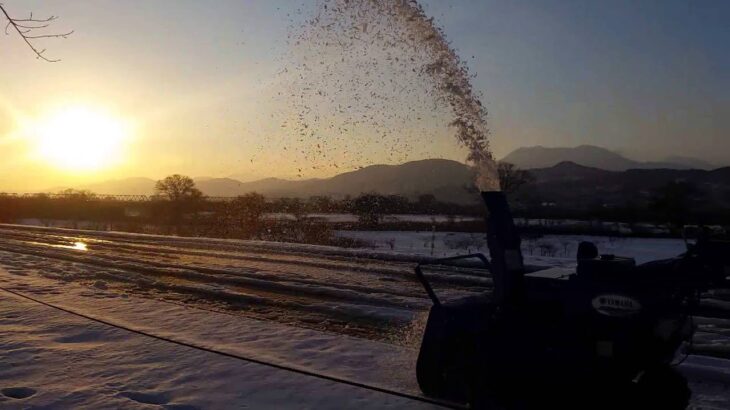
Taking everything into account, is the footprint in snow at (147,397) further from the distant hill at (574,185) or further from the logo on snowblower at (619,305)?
the distant hill at (574,185)

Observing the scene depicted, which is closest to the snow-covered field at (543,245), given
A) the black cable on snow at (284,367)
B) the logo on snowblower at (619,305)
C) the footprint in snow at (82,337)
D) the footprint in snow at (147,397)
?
the black cable on snow at (284,367)

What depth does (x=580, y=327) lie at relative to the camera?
13.9 feet

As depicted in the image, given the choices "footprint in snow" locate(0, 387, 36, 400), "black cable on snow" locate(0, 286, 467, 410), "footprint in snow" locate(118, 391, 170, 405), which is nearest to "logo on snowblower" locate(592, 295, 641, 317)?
"black cable on snow" locate(0, 286, 467, 410)

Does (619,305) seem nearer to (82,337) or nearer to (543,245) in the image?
(82,337)

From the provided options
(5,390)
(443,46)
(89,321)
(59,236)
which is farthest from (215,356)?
(59,236)

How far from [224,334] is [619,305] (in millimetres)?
5608

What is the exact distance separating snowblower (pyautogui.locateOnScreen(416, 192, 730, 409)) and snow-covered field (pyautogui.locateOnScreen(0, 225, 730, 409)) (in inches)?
44.9

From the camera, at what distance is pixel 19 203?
69.1 m

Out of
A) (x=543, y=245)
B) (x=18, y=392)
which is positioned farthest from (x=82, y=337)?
(x=543, y=245)

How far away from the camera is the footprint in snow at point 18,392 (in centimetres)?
582

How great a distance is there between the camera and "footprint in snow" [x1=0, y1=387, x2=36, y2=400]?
19.1ft

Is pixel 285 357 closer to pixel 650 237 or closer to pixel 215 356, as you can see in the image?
pixel 215 356

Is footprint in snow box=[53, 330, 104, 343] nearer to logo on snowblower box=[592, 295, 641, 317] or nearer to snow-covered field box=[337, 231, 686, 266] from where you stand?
logo on snowblower box=[592, 295, 641, 317]

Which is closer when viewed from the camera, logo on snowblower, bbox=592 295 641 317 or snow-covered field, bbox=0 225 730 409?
logo on snowblower, bbox=592 295 641 317
